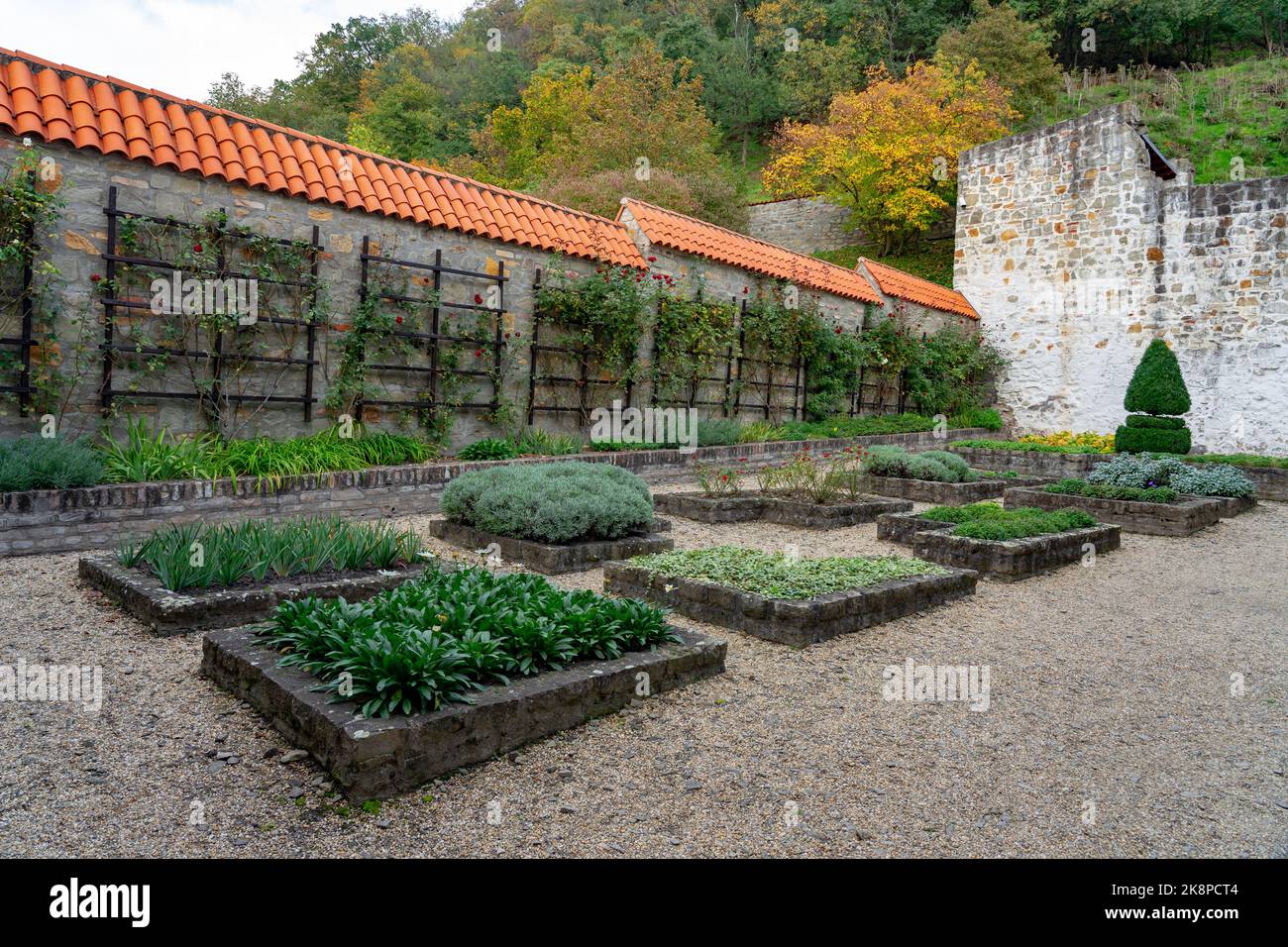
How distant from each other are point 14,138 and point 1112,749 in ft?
29.4

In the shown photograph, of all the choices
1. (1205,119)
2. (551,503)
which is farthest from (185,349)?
(1205,119)

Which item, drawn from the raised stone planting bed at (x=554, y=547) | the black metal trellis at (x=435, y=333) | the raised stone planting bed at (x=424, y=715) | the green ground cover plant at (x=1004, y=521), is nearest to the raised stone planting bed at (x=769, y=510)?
the green ground cover plant at (x=1004, y=521)

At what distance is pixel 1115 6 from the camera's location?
29.9 m

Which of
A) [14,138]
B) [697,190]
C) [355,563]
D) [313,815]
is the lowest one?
[313,815]

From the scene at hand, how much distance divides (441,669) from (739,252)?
12.2 m

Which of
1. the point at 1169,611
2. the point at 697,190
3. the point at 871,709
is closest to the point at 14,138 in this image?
the point at 871,709

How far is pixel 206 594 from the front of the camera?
452 cm

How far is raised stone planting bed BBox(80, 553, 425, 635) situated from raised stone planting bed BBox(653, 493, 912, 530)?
418 centimetres

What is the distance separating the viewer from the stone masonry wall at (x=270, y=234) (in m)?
7.02

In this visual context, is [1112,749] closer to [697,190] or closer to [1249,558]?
[1249,558]

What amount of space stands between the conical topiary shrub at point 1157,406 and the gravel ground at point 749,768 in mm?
10533

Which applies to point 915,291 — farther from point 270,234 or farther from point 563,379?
point 270,234

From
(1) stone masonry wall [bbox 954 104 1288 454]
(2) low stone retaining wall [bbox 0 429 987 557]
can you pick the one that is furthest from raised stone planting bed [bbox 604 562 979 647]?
(1) stone masonry wall [bbox 954 104 1288 454]

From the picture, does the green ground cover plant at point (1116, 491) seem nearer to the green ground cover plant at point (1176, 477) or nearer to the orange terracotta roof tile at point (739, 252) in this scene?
the green ground cover plant at point (1176, 477)
